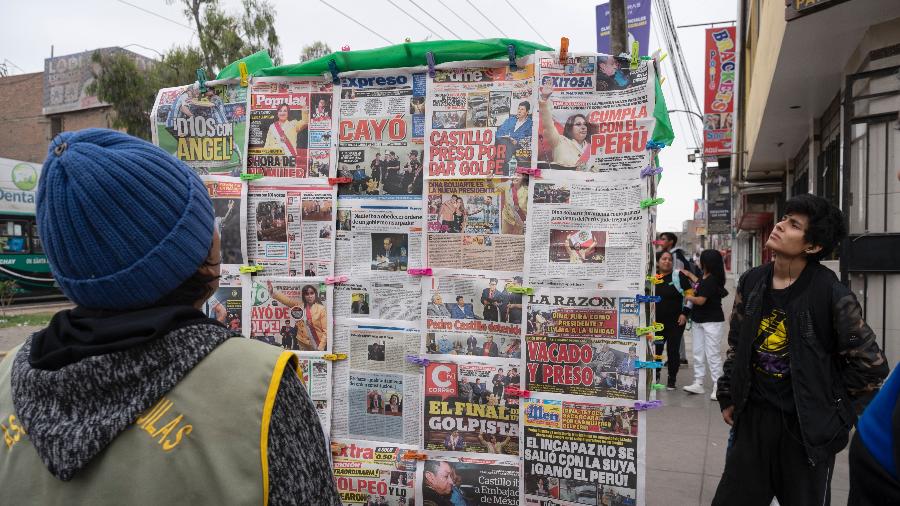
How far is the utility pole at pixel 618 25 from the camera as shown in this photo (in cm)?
710

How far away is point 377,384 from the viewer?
3100 mm

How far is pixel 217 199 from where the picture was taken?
3.31 metres

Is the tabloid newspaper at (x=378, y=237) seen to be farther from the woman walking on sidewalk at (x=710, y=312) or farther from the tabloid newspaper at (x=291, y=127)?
the woman walking on sidewalk at (x=710, y=312)

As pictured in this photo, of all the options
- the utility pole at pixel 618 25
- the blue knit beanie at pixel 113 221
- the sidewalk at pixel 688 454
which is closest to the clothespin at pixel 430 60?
the blue knit beanie at pixel 113 221

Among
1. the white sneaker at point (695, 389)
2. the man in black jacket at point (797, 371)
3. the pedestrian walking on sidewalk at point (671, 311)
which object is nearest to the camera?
the man in black jacket at point (797, 371)

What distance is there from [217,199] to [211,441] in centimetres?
257

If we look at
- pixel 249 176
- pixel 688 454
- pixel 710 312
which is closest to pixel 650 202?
pixel 249 176

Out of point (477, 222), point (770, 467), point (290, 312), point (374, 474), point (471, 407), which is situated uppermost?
point (477, 222)

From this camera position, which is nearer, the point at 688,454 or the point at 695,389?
the point at 688,454

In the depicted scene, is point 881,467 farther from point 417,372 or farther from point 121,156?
point 417,372

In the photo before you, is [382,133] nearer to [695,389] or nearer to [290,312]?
[290,312]

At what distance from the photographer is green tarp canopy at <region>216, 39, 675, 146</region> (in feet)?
8.99

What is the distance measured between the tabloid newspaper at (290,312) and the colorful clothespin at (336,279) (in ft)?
0.10

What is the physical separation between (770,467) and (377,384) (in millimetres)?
1957
